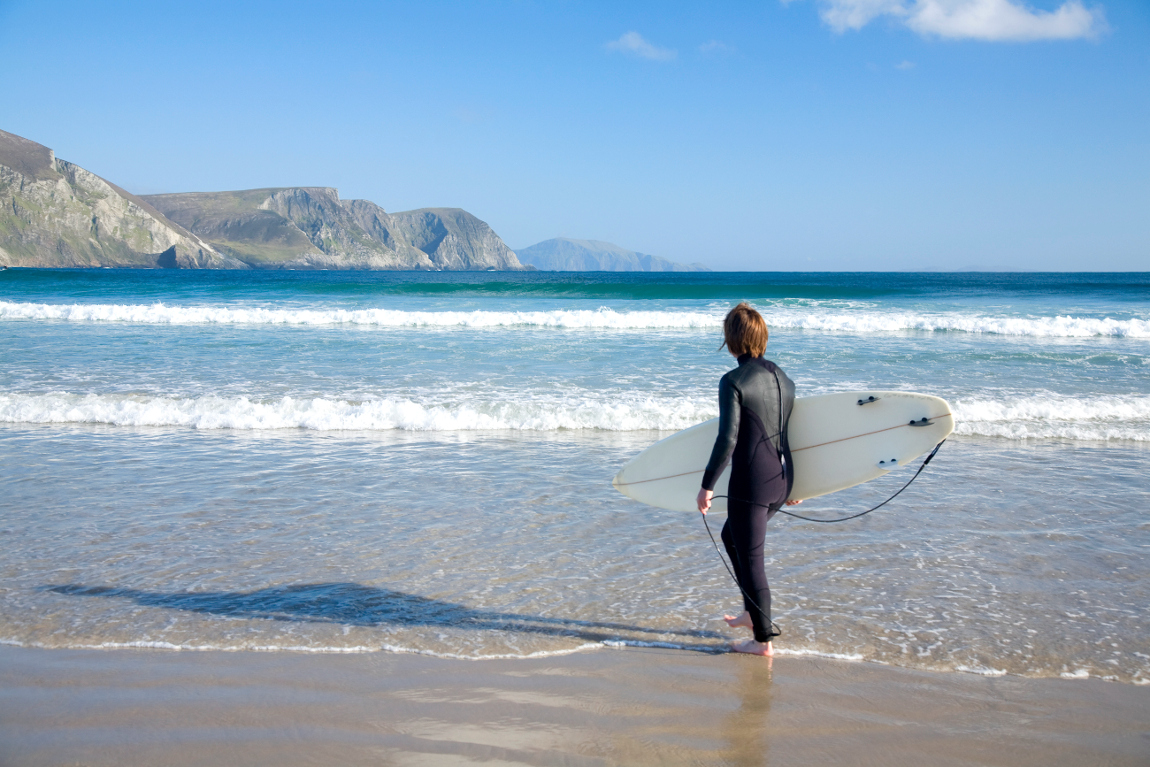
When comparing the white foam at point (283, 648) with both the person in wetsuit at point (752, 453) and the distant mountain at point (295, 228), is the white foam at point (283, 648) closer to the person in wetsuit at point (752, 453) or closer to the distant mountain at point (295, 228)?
the person in wetsuit at point (752, 453)

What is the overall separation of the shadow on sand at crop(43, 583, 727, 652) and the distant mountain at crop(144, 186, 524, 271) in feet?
459

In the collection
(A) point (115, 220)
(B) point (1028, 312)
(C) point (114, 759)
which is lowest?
(C) point (114, 759)

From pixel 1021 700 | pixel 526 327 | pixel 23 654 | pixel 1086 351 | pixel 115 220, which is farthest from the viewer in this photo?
pixel 115 220

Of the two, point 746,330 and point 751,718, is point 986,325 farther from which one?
point 751,718

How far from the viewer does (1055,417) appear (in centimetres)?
789

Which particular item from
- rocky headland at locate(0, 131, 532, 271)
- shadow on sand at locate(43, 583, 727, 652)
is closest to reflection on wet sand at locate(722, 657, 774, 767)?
shadow on sand at locate(43, 583, 727, 652)

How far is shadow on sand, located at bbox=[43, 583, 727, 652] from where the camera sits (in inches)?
126

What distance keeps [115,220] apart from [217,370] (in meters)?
114

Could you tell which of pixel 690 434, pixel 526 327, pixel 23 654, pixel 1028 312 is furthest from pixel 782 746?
pixel 1028 312

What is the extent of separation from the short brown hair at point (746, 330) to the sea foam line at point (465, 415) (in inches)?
186

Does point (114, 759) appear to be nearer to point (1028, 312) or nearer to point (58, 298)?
point (1028, 312)

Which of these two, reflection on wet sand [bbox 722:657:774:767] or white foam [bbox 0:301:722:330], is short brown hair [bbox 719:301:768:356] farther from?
white foam [bbox 0:301:722:330]

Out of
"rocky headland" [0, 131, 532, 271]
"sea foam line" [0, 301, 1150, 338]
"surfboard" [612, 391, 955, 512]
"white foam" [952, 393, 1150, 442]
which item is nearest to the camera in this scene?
"surfboard" [612, 391, 955, 512]

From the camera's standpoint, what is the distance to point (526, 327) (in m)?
19.2
